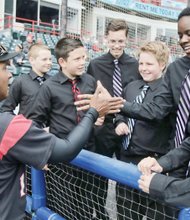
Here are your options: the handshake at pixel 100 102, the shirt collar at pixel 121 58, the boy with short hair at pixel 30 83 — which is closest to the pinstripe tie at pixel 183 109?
the handshake at pixel 100 102

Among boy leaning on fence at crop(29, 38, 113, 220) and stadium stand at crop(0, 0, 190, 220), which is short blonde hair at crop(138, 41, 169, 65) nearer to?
boy leaning on fence at crop(29, 38, 113, 220)

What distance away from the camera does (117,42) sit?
319 centimetres

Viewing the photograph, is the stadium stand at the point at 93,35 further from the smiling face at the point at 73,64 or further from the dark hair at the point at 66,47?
the dark hair at the point at 66,47

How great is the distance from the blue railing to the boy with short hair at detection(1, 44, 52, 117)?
4.44ft

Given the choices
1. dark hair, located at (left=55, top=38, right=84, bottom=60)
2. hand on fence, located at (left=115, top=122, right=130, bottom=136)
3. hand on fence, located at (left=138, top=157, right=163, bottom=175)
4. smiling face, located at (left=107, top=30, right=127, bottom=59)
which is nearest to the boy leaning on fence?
dark hair, located at (left=55, top=38, right=84, bottom=60)

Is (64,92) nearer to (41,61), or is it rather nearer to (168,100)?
(168,100)

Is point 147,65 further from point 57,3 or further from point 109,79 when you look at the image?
point 57,3

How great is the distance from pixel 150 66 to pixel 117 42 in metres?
0.65

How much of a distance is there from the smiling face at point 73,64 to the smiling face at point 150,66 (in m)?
0.47

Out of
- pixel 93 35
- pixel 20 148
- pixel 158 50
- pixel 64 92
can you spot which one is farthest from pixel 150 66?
pixel 93 35

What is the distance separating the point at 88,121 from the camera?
1699mm

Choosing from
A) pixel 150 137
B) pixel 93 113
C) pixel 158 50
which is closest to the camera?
pixel 93 113

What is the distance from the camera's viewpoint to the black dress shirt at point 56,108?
2674mm

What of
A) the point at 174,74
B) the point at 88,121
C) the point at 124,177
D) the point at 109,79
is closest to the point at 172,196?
the point at 124,177
